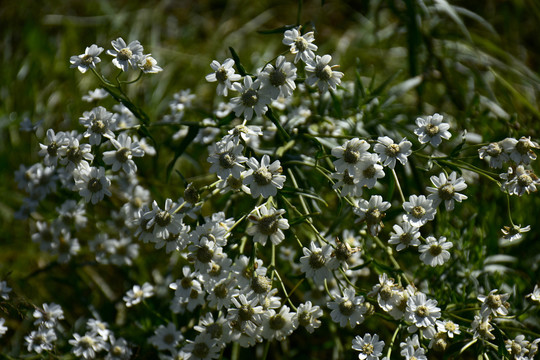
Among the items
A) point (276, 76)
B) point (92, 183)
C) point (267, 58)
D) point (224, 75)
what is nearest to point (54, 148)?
point (92, 183)

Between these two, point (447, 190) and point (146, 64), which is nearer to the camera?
point (447, 190)

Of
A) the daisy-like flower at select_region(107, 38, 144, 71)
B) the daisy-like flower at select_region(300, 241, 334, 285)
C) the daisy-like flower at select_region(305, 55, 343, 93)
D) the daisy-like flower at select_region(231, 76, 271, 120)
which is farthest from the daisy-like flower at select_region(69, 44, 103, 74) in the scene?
the daisy-like flower at select_region(300, 241, 334, 285)

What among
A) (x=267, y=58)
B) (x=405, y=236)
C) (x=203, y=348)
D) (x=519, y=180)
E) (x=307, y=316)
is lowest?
(x=267, y=58)

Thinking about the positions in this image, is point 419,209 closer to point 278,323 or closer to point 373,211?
point 373,211

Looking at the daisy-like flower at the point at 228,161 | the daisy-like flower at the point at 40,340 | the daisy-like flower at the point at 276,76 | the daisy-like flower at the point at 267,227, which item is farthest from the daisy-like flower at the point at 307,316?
the daisy-like flower at the point at 40,340

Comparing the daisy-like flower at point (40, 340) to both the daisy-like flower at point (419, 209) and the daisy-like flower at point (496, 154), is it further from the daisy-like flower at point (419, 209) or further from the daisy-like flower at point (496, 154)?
the daisy-like flower at point (496, 154)

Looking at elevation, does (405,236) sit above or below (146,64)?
below
